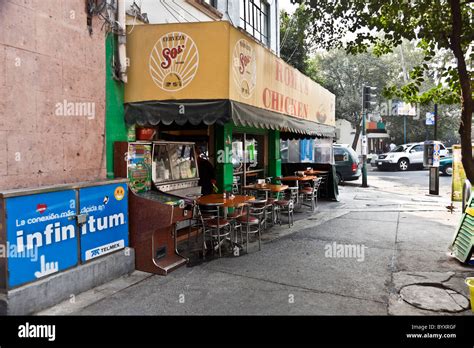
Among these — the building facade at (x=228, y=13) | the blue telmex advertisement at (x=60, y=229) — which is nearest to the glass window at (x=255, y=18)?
the building facade at (x=228, y=13)

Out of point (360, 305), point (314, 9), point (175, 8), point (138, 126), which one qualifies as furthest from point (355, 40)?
point (360, 305)

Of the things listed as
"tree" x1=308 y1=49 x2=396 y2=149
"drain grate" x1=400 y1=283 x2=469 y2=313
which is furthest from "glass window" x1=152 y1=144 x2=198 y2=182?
"tree" x1=308 y1=49 x2=396 y2=149

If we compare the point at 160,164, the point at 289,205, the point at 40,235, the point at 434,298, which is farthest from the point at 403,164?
the point at 40,235

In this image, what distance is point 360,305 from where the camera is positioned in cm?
455

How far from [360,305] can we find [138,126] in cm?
433

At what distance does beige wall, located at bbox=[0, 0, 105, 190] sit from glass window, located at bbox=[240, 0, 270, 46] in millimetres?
6359

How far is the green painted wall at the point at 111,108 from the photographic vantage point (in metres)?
5.73

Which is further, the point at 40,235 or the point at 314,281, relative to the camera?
the point at 314,281

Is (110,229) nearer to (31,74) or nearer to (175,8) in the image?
(31,74)

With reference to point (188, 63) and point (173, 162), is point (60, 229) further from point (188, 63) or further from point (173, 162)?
point (188, 63)

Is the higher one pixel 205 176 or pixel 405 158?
pixel 405 158

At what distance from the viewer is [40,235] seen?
4.33 m

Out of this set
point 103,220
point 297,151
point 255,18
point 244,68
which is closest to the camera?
point 103,220

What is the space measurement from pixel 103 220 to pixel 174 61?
8.31 ft
